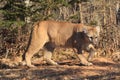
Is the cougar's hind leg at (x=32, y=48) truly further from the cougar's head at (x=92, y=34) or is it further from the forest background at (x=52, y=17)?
the forest background at (x=52, y=17)

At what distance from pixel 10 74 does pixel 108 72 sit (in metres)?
2.75

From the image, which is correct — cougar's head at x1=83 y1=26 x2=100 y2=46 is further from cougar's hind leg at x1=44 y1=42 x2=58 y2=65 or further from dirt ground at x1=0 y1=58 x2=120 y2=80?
cougar's hind leg at x1=44 y1=42 x2=58 y2=65

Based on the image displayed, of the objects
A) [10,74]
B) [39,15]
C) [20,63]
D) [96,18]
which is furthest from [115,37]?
[10,74]

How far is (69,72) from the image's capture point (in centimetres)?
1123

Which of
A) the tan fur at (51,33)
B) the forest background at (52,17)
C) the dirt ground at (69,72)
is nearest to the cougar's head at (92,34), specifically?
the tan fur at (51,33)

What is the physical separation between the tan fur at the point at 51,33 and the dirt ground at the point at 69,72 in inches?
25.4

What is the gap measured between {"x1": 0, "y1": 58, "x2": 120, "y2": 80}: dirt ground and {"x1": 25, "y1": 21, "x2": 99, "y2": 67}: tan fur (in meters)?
0.65

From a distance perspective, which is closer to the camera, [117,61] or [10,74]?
[10,74]

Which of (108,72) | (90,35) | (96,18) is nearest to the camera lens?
(108,72)

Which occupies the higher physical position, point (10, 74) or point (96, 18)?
point (96, 18)

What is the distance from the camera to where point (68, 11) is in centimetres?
1656

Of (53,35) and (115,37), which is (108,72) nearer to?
(53,35)

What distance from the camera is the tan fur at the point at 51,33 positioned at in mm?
12820

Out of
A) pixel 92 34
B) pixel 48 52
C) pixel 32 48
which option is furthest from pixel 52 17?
pixel 92 34
